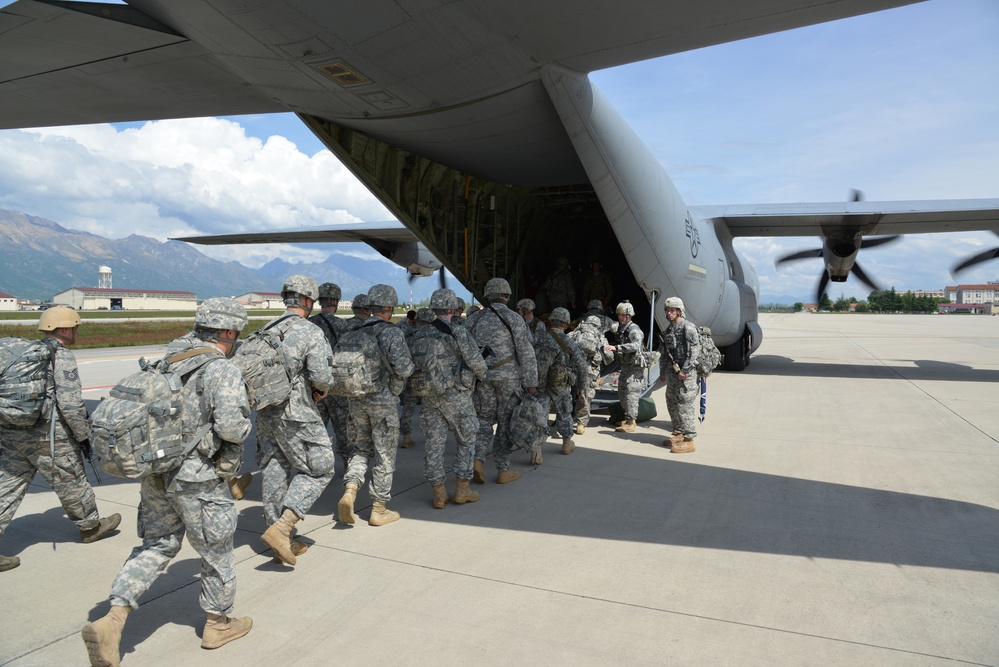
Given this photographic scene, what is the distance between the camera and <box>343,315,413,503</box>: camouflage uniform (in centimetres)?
485

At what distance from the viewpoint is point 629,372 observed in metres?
8.22

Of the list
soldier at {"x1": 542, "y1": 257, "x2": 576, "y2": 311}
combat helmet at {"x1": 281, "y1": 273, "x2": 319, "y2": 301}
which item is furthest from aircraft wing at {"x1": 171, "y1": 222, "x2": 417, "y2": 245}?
combat helmet at {"x1": 281, "y1": 273, "x2": 319, "y2": 301}

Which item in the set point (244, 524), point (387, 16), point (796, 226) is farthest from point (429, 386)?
point (796, 226)

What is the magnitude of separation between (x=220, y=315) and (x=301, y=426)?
1.18 m

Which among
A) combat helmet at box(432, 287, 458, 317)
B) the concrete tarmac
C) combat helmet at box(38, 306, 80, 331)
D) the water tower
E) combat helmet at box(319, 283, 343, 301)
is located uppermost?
the water tower

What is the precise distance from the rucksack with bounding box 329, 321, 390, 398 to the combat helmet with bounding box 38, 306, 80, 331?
181 cm

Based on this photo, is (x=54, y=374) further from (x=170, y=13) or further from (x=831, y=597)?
(x=831, y=597)

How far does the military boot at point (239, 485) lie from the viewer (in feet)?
18.0

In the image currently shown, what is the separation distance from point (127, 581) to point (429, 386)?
8.75 feet

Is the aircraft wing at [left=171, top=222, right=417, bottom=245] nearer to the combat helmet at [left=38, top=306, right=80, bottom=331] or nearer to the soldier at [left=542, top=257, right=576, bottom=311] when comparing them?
the soldier at [left=542, top=257, right=576, bottom=311]

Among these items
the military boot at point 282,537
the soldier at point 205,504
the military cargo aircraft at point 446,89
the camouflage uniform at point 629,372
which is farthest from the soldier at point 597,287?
the soldier at point 205,504

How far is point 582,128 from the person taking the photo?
6.42 m

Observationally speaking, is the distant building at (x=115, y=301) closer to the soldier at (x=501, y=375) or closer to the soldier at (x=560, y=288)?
the soldier at (x=560, y=288)

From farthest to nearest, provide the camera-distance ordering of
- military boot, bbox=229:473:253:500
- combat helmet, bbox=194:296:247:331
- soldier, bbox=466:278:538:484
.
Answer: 1. soldier, bbox=466:278:538:484
2. military boot, bbox=229:473:253:500
3. combat helmet, bbox=194:296:247:331
